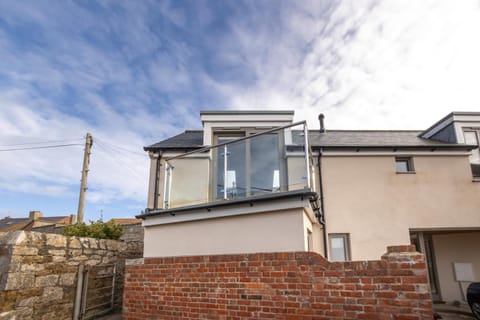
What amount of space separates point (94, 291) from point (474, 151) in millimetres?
11320

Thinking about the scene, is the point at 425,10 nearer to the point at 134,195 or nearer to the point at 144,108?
the point at 144,108

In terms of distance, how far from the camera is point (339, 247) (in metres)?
7.70

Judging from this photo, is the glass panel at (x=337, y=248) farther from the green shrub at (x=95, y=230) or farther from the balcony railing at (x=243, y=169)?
the green shrub at (x=95, y=230)

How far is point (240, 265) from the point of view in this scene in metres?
4.12

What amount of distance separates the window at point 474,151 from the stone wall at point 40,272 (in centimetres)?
1083

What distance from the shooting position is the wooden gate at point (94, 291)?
18.7 feet

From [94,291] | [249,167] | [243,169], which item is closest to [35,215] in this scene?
[94,291]

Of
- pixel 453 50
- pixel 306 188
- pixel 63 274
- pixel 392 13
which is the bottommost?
pixel 63 274

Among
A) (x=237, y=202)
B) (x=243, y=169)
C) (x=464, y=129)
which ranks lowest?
(x=237, y=202)

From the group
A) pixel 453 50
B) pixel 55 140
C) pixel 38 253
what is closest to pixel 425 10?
pixel 453 50

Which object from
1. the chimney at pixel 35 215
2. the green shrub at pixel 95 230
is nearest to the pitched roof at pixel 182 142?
the green shrub at pixel 95 230

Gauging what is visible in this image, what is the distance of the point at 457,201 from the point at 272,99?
22.7 feet

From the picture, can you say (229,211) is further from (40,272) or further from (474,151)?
(474,151)

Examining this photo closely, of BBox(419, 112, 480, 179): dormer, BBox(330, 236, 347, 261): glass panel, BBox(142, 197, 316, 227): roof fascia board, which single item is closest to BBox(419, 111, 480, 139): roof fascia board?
BBox(419, 112, 480, 179): dormer
